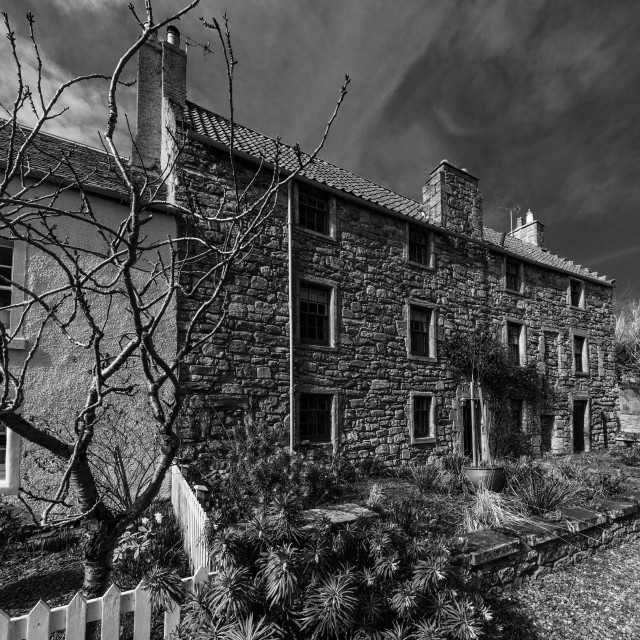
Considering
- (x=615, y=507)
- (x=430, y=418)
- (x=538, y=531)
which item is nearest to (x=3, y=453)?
(x=538, y=531)

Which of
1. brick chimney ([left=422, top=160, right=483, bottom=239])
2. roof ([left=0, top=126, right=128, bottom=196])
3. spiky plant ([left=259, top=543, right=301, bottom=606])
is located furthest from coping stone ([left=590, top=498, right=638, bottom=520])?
brick chimney ([left=422, top=160, right=483, bottom=239])

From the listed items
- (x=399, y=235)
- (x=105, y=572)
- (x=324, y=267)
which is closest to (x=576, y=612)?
(x=105, y=572)

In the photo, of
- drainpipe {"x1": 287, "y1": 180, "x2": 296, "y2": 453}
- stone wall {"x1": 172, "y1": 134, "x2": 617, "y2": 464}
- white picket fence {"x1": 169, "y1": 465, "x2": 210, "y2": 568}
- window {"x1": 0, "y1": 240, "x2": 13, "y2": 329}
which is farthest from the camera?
drainpipe {"x1": 287, "y1": 180, "x2": 296, "y2": 453}

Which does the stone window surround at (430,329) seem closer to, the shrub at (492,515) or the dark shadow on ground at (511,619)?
the shrub at (492,515)

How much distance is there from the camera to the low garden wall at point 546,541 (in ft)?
13.3

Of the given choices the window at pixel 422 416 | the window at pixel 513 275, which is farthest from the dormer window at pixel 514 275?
the window at pixel 422 416

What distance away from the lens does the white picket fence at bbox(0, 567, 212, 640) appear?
239 cm

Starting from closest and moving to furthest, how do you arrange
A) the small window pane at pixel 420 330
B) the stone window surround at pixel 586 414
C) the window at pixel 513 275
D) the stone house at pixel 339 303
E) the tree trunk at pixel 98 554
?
the tree trunk at pixel 98 554 → the stone house at pixel 339 303 → the small window pane at pixel 420 330 → the window at pixel 513 275 → the stone window surround at pixel 586 414

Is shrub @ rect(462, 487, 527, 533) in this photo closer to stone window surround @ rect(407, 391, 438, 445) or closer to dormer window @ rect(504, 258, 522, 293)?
stone window surround @ rect(407, 391, 438, 445)

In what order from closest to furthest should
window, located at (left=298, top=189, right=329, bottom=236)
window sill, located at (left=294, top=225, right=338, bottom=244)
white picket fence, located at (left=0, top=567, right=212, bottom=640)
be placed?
white picket fence, located at (left=0, top=567, right=212, bottom=640) → window sill, located at (left=294, top=225, right=338, bottom=244) → window, located at (left=298, top=189, right=329, bottom=236)

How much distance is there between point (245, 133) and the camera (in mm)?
11352

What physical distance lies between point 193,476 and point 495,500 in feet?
17.2

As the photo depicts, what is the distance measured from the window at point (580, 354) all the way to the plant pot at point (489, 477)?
1138 centimetres

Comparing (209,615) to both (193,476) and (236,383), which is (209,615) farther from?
(236,383)
